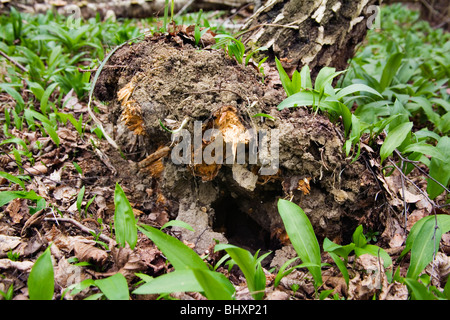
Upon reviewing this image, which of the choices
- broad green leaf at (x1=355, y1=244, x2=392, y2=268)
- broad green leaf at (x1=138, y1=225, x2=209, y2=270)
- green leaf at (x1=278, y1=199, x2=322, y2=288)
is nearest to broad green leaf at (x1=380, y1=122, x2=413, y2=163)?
broad green leaf at (x1=355, y1=244, x2=392, y2=268)

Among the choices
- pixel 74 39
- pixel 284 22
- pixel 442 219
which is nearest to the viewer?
pixel 442 219

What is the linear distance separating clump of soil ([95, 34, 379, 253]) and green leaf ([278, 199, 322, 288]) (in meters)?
0.34

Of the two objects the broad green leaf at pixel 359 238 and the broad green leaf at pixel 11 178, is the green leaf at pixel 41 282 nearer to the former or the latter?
the broad green leaf at pixel 11 178

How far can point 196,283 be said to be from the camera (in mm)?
1326

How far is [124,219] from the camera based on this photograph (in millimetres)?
1655

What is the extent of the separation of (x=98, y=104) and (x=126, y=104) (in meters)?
1.10

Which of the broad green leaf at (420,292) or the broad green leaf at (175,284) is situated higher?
the broad green leaf at (175,284)

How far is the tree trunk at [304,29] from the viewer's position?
2.64m

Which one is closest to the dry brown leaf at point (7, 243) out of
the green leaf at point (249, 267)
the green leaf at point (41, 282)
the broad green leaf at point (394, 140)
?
the green leaf at point (41, 282)

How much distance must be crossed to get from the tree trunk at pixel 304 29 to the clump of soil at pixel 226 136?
401 mm

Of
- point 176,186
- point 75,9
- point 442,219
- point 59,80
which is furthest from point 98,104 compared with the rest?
point 75,9

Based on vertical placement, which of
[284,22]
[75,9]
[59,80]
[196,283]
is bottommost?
[196,283]

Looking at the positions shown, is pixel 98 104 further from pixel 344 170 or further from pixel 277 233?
pixel 344 170

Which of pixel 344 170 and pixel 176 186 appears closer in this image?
pixel 344 170
